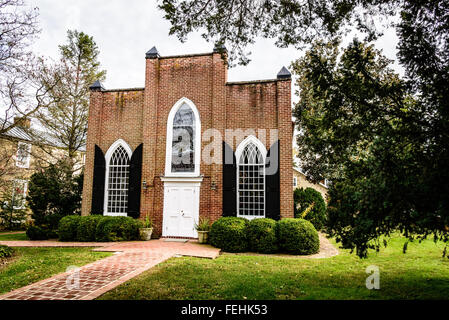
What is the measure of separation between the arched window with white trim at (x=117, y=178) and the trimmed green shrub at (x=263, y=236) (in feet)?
20.7

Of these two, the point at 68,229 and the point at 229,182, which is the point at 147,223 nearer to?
the point at 68,229

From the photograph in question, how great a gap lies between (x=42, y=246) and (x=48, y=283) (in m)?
5.98

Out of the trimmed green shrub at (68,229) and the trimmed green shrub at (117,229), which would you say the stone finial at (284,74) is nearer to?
the trimmed green shrub at (117,229)

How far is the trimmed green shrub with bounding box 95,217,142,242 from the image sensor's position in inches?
425

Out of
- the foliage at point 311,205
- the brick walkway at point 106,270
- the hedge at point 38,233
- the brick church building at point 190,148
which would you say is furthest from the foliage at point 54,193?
the foliage at point 311,205

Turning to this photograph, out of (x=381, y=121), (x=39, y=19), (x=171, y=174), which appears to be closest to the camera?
(x=381, y=121)

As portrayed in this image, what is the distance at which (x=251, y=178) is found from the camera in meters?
11.5

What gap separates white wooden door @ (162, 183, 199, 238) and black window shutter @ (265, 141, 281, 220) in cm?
309

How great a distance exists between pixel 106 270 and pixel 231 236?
4.42 meters

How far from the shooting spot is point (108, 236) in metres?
10.7

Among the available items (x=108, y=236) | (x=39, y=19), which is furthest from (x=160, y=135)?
(x=39, y=19)

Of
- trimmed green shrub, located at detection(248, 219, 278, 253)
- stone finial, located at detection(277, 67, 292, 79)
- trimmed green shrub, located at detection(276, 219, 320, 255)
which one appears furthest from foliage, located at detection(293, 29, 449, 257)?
stone finial, located at detection(277, 67, 292, 79)

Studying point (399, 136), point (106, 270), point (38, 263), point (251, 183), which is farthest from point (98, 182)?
point (399, 136)
